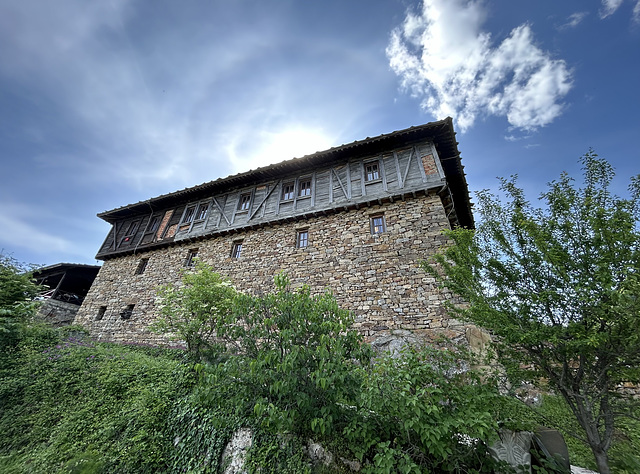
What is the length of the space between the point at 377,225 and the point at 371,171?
2408 millimetres

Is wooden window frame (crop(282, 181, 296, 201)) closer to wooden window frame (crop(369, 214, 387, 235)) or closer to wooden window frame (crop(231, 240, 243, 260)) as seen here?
wooden window frame (crop(231, 240, 243, 260))

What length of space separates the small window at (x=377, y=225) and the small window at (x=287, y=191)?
12.7ft

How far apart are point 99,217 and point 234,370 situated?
1701 cm

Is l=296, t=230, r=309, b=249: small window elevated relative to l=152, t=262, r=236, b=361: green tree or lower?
elevated

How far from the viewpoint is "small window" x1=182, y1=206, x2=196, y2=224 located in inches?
513

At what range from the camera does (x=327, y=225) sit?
9.65 m

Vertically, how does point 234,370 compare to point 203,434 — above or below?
above

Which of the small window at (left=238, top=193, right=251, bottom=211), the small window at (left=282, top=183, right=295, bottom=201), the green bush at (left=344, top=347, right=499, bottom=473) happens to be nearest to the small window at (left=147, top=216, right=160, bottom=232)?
the small window at (left=238, top=193, right=251, bottom=211)

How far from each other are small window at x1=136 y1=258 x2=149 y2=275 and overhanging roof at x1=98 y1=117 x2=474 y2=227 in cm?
321

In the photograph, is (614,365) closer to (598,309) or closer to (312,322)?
(598,309)

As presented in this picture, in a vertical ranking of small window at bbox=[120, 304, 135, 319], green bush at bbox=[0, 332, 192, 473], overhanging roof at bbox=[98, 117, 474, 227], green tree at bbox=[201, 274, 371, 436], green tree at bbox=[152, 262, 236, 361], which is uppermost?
overhanging roof at bbox=[98, 117, 474, 227]

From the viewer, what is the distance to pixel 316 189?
34.9 feet

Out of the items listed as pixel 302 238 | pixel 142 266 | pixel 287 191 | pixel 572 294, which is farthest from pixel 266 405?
pixel 142 266

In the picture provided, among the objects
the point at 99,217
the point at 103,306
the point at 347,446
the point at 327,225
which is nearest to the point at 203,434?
the point at 347,446
